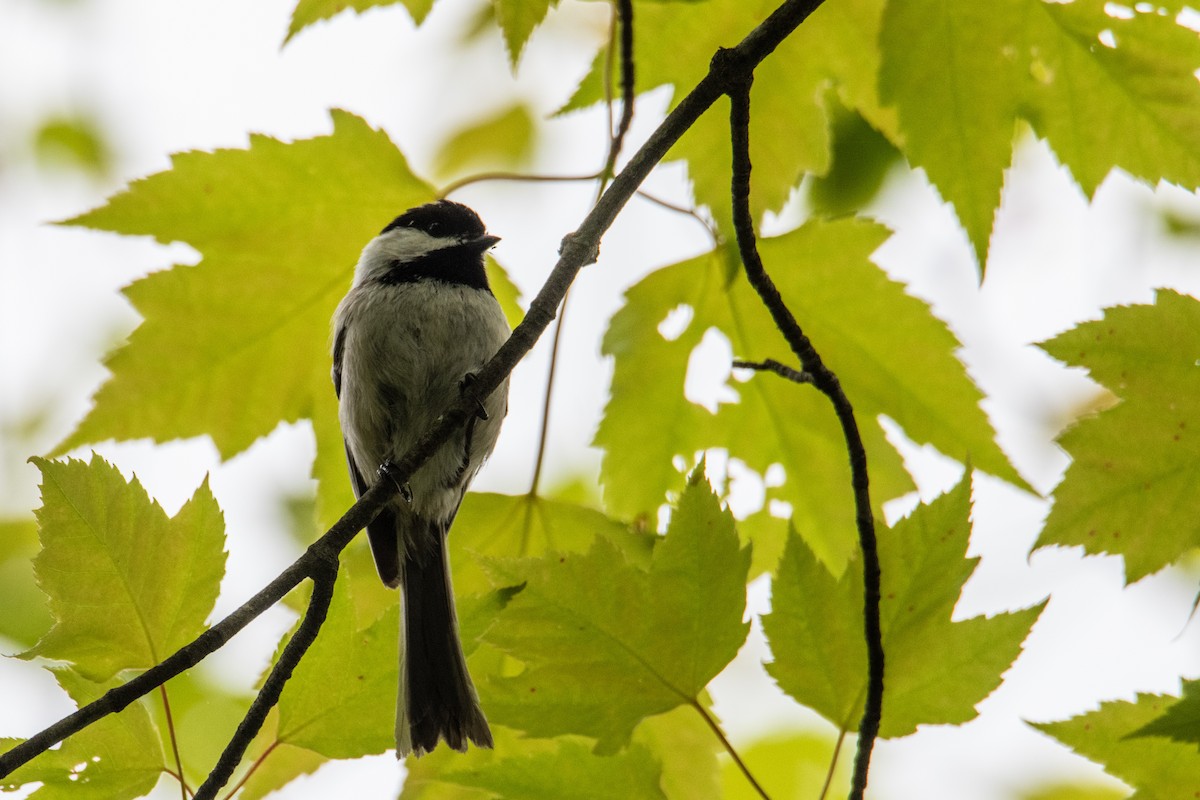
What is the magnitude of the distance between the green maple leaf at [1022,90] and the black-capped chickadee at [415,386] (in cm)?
124

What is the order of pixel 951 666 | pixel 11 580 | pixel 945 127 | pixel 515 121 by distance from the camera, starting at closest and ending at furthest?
pixel 951 666
pixel 945 127
pixel 11 580
pixel 515 121

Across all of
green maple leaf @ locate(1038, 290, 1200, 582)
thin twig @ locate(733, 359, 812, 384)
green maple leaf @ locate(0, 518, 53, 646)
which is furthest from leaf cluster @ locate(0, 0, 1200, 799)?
green maple leaf @ locate(0, 518, 53, 646)

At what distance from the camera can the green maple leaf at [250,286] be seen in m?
1.99

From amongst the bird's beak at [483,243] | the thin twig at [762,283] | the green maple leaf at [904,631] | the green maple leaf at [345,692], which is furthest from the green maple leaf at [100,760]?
the bird's beak at [483,243]

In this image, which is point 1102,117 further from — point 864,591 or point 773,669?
point 773,669

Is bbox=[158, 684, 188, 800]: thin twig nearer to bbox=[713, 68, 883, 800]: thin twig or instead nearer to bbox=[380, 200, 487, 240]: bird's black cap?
bbox=[713, 68, 883, 800]: thin twig

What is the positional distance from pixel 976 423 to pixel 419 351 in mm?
1386

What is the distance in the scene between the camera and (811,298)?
2.02 m

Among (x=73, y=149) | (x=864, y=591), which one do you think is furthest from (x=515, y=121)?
(x=864, y=591)

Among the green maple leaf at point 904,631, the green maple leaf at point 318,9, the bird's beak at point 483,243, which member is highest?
the bird's beak at point 483,243

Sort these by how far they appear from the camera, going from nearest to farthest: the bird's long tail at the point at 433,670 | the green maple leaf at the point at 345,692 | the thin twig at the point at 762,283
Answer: the green maple leaf at the point at 345,692 < the thin twig at the point at 762,283 < the bird's long tail at the point at 433,670

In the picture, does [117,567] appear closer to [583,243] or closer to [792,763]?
[583,243]

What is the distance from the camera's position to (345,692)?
1.48m

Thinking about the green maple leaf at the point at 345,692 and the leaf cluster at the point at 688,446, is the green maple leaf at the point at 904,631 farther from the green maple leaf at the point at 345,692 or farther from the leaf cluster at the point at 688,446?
the green maple leaf at the point at 345,692
